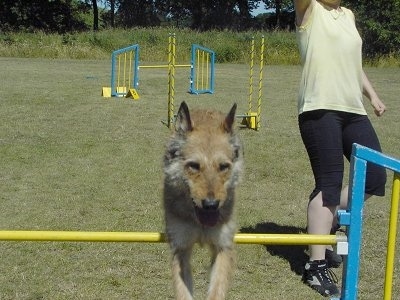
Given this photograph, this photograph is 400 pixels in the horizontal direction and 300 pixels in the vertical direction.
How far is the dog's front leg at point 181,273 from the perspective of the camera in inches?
136

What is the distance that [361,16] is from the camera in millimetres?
33656

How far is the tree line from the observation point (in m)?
Answer: 47.4

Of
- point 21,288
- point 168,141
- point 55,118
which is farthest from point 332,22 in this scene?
point 55,118

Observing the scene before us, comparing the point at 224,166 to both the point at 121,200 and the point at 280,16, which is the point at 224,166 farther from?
the point at 280,16

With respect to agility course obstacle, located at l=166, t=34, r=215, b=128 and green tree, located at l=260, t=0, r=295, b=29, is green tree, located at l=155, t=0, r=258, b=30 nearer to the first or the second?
green tree, located at l=260, t=0, r=295, b=29

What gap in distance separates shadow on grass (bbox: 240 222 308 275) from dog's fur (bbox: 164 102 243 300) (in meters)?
1.71

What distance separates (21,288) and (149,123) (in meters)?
7.92

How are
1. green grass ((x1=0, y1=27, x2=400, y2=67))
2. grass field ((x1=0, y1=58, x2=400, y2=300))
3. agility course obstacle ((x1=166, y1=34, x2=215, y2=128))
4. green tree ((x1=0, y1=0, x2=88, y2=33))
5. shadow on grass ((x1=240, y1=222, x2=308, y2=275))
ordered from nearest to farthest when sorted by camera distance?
grass field ((x1=0, y1=58, x2=400, y2=300))
shadow on grass ((x1=240, y1=222, x2=308, y2=275))
agility course obstacle ((x1=166, y1=34, x2=215, y2=128))
green grass ((x1=0, y1=27, x2=400, y2=67))
green tree ((x1=0, y1=0, x2=88, y2=33))

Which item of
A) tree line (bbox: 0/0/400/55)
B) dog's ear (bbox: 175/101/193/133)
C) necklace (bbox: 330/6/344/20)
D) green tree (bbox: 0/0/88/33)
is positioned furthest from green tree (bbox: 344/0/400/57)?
dog's ear (bbox: 175/101/193/133)

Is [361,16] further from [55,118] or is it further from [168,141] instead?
[168,141]

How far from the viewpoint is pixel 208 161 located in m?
3.17

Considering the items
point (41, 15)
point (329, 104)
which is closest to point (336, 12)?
point (329, 104)

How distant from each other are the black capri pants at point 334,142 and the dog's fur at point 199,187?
1050 millimetres

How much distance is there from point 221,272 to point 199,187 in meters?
0.68
